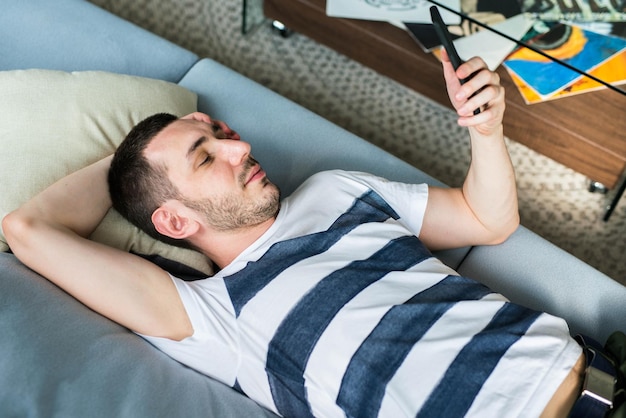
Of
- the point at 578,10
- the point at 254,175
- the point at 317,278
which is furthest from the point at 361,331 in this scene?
the point at 578,10

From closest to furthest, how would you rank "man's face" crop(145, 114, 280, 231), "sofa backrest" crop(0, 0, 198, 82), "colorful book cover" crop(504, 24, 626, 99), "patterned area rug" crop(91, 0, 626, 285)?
"man's face" crop(145, 114, 280, 231), "sofa backrest" crop(0, 0, 198, 82), "colorful book cover" crop(504, 24, 626, 99), "patterned area rug" crop(91, 0, 626, 285)

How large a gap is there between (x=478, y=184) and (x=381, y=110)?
3.22ft

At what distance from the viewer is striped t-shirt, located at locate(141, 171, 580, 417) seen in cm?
116

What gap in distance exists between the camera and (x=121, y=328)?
126 cm

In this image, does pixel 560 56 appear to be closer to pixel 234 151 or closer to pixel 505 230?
pixel 505 230

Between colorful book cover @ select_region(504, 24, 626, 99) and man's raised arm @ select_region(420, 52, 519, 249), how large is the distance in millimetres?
641

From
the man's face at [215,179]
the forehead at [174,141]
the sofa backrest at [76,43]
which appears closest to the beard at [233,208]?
the man's face at [215,179]

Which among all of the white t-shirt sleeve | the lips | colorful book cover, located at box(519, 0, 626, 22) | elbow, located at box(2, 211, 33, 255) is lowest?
the white t-shirt sleeve

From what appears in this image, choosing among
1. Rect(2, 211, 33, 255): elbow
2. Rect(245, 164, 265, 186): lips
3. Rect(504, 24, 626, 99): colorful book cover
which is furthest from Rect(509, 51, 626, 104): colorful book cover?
Rect(2, 211, 33, 255): elbow

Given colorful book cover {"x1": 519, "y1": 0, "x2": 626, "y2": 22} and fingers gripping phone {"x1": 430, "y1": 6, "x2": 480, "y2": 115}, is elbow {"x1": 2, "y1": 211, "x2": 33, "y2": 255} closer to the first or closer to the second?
fingers gripping phone {"x1": 430, "y1": 6, "x2": 480, "y2": 115}

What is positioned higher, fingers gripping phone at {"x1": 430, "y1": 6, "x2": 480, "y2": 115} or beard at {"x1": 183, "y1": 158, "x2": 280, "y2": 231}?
fingers gripping phone at {"x1": 430, "y1": 6, "x2": 480, "y2": 115}

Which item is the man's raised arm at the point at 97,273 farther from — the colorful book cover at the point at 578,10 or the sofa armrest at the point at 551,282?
the colorful book cover at the point at 578,10

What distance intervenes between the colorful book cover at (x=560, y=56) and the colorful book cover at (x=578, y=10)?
0.05 m

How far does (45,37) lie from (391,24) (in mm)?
1021
